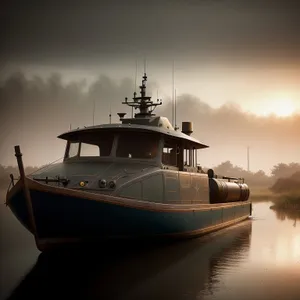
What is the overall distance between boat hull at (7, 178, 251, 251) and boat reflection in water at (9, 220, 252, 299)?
53 centimetres

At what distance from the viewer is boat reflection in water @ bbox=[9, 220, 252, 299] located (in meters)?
8.47

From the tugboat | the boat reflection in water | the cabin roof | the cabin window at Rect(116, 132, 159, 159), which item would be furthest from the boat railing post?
the cabin roof

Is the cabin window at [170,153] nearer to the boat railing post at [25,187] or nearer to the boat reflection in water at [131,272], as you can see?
the boat reflection in water at [131,272]

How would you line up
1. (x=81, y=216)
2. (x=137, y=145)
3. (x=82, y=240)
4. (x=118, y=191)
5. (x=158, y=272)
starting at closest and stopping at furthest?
(x=158, y=272), (x=81, y=216), (x=82, y=240), (x=118, y=191), (x=137, y=145)

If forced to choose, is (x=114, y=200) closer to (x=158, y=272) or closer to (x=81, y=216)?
(x=81, y=216)

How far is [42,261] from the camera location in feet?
37.7

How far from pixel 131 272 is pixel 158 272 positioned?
70 centimetres

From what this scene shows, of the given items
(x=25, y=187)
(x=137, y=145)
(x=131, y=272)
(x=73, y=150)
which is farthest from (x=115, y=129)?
(x=131, y=272)

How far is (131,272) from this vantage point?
1012cm

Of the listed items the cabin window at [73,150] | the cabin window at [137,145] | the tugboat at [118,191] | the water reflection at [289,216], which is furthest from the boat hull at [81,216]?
the water reflection at [289,216]

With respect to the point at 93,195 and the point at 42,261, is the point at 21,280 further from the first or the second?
the point at 93,195

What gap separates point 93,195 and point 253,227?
1371 centimetres

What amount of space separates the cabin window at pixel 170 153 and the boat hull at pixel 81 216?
210cm

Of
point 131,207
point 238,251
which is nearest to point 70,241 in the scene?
point 131,207
